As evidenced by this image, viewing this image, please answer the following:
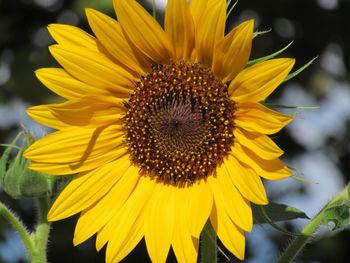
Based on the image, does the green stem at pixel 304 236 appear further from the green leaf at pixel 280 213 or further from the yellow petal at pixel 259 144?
the yellow petal at pixel 259 144

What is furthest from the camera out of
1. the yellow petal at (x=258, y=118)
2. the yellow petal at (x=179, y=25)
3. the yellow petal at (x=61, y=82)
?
the yellow petal at (x=61, y=82)

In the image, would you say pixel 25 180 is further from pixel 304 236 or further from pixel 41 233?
pixel 304 236

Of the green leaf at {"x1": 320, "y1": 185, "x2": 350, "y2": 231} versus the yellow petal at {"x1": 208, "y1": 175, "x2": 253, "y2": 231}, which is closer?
the yellow petal at {"x1": 208, "y1": 175, "x2": 253, "y2": 231}

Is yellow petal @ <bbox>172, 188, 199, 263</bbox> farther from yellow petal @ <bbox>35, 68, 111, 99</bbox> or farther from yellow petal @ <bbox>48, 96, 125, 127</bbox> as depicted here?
yellow petal @ <bbox>35, 68, 111, 99</bbox>

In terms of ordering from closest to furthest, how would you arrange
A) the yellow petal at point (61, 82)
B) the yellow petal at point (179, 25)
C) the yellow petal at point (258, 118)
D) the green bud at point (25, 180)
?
the yellow petal at point (258, 118), the yellow petal at point (179, 25), the yellow petal at point (61, 82), the green bud at point (25, 180)

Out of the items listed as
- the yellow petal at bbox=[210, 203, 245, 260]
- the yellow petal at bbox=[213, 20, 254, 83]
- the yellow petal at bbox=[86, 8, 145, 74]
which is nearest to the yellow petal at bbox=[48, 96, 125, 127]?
the yellow petal at bbox=[86, 8, 145, 74]

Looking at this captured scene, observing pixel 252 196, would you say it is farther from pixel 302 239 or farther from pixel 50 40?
pixel 50 40

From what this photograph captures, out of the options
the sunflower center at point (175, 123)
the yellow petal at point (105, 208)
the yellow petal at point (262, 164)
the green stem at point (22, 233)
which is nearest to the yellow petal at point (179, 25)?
the sunflower center at point (175, 123)
